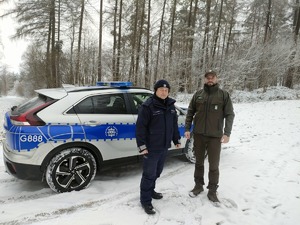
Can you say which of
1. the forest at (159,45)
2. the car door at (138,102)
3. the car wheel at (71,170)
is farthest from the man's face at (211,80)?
the forest at (159,45)

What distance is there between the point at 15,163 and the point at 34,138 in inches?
18.9

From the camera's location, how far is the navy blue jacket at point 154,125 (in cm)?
298

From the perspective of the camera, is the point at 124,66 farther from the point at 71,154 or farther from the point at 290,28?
the point at 290,28

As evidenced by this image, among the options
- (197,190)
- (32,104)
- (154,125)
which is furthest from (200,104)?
(32,104)

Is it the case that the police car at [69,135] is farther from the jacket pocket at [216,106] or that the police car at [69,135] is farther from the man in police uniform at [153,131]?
the jacket pocket at [216,106]

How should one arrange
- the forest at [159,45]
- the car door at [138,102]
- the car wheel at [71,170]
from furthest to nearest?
the forest at [159,45] < the car door at [138,102] < the car wheel at [71,170]

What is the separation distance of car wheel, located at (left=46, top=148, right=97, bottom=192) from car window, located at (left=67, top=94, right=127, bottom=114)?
2.12ft

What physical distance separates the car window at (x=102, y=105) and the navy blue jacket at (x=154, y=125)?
1.14 m

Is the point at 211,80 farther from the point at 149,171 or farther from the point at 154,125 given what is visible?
the point at 149,171

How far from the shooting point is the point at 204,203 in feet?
11.4

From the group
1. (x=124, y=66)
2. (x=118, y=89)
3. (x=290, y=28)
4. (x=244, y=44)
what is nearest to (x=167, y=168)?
(x=118, y=89)

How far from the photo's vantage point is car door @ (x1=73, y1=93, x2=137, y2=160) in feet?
12.3

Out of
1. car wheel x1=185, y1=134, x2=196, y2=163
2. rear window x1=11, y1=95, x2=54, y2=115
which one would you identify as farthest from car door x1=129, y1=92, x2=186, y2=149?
rear window x1=11, y1=95, x2=54, y2=115

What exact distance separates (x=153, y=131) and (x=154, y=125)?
0.08 meters
